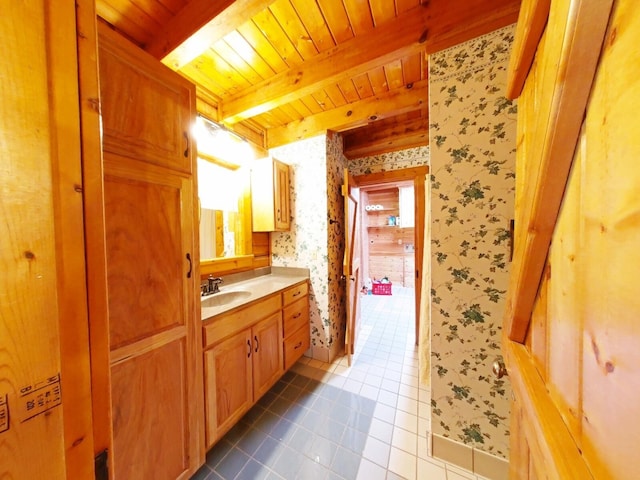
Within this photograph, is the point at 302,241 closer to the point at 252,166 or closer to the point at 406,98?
the point at 252,166

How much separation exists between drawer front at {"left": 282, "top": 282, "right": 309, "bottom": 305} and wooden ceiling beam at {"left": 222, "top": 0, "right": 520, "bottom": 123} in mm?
1569

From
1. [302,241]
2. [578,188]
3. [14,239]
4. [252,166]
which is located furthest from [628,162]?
[252,166]

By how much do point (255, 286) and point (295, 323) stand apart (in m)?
0.50

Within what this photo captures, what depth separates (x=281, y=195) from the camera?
2139mm

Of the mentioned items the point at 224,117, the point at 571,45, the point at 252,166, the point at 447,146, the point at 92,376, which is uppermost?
the point at 224,117

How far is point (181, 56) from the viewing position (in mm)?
1278

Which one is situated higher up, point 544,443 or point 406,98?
point 406,98

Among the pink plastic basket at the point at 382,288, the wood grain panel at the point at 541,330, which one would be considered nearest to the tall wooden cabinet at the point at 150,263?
the wood grain panel at the point at 541,330

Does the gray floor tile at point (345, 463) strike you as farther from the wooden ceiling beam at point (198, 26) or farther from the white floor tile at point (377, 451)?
the wooden ceiling beam at point (198, 26)

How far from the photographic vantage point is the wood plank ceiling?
112 cm

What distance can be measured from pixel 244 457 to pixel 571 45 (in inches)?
79.1

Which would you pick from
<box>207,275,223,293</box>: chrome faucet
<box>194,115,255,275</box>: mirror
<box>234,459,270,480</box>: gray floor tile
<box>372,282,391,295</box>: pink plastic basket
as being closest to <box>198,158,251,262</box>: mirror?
<box>194,115,255,275</box>: mirror

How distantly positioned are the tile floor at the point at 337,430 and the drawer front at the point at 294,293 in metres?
0.70

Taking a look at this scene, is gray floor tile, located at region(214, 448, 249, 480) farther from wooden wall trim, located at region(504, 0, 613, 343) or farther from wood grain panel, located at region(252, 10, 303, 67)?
wood grain panel, located at region(252, 10, 303, 67)
